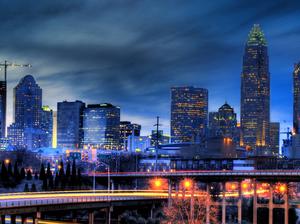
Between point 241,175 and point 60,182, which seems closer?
point 241,175

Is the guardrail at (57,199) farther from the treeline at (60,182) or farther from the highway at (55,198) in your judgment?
the treeline at (60,182)

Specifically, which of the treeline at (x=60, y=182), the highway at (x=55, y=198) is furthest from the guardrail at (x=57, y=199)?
the treeline at (x=60, y=182)

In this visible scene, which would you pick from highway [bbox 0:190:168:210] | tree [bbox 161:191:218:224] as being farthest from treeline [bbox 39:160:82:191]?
tree [bbox 161:191:218:224]

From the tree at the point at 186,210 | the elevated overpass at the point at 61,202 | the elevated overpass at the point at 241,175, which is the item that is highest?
the elevated overpass at the point at 241,175

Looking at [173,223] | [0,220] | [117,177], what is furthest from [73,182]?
[173,223]

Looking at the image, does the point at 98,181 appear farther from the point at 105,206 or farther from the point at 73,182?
the point at 105,206

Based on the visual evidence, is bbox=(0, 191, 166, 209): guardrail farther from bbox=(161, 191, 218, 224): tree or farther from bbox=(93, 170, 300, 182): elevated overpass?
bbox=(93, 170, 300, 182): elevated overpass

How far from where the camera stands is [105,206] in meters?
123

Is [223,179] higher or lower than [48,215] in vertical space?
higher

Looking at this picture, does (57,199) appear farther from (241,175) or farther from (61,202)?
(241,175)

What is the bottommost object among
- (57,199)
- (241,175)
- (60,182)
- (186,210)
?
(186,210)

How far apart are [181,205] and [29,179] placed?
51049 millimetres

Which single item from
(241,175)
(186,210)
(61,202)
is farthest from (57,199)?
(241,175)

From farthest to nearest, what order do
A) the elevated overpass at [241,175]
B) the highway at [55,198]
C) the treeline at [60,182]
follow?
1. the treeline at [60,182]
2. the elevated overpass at [241,175]
3. the highway at [55,198]
